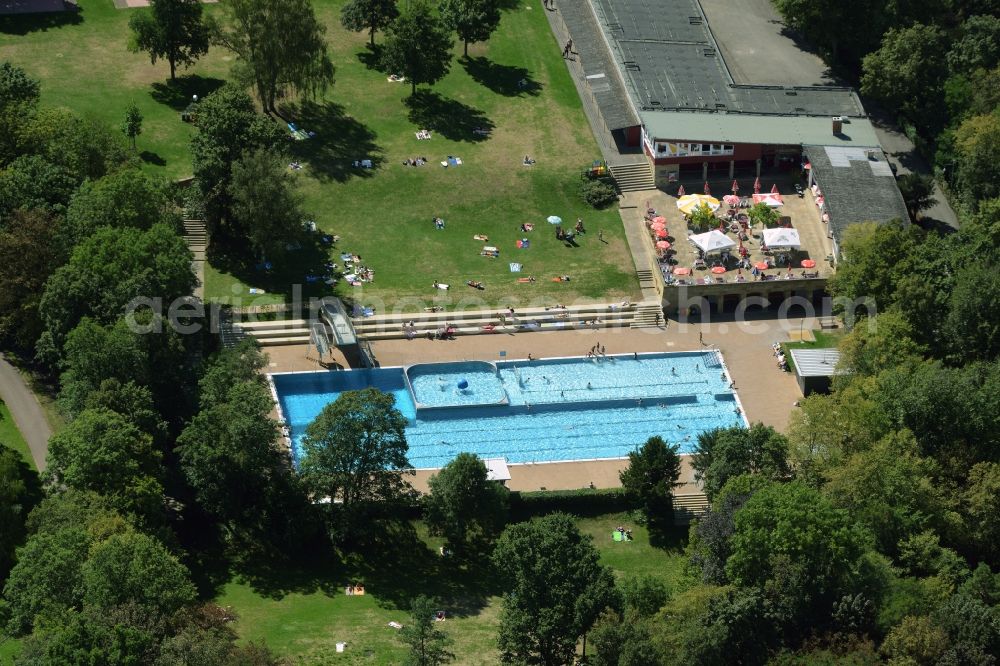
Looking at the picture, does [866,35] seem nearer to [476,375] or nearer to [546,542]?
[476,375]

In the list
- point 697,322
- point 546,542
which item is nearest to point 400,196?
point 697,322

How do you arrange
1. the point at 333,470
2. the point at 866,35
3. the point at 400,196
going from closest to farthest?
the point at 333,470
the point at 400,196
the point at 866,35

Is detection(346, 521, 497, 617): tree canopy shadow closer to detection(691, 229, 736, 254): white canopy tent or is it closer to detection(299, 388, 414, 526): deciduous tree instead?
detection(299, 388, 414, 526): deciduous tree

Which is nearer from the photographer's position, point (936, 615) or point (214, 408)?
point (936, 615)

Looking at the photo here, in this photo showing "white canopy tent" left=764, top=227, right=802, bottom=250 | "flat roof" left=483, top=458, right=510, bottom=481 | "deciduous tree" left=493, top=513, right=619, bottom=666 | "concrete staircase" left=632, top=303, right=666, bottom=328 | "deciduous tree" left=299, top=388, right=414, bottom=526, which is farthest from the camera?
"white canopy tent" left=764, top=227, right=802, bottom=250

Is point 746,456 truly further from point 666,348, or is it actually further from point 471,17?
point 471,17

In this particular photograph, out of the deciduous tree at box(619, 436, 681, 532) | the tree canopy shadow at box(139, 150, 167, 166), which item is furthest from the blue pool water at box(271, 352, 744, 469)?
the tree canopy shadow at box(139, 150, 167, 166)

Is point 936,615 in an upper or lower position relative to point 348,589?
upper
